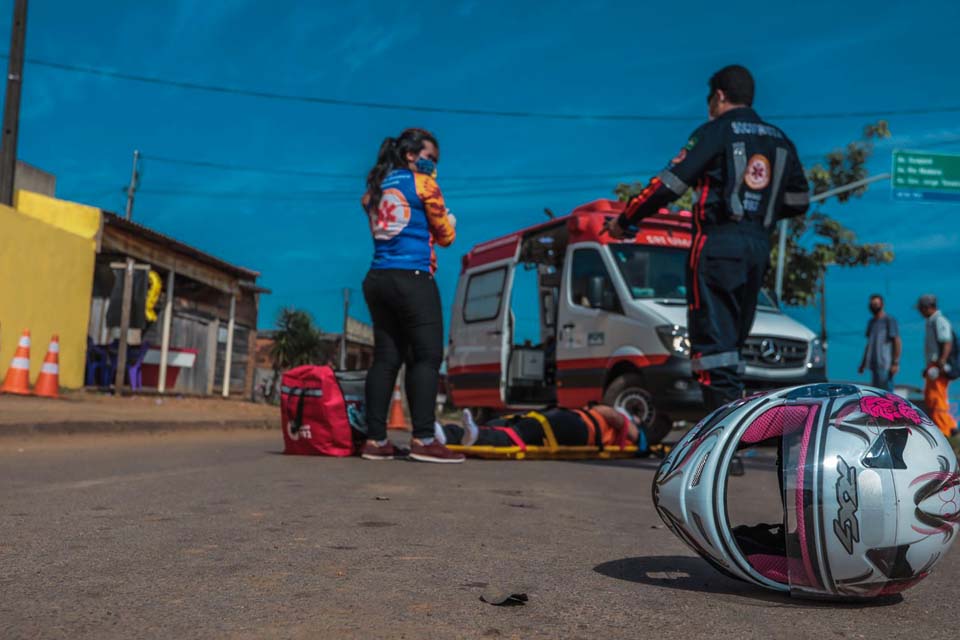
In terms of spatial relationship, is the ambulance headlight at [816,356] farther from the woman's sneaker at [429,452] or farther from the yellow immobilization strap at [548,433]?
the woman's sneaker at [429,452]

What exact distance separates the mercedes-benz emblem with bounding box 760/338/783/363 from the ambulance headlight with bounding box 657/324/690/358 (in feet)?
2.53

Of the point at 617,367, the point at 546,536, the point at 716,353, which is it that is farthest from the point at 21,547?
the point at 617,367

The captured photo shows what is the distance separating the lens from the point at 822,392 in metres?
2.29

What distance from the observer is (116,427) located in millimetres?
9375

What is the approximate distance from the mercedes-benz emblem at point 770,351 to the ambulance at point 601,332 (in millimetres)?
11

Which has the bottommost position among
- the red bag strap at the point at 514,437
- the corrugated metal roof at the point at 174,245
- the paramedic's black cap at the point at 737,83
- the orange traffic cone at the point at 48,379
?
the red bag strap at the point at 514,437

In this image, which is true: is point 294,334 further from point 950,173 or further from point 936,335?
point 936,335

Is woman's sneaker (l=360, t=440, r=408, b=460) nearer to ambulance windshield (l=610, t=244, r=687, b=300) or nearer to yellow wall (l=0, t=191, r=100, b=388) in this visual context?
ambulance windshield (l=610, t=244, r=687, b=300)

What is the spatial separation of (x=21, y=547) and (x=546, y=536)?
1.60 meters

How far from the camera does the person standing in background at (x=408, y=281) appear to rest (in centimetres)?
605

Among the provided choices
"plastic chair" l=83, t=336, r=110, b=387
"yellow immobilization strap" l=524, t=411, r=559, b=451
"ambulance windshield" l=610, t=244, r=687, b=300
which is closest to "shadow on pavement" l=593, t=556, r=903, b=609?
"yellow immobilization strap" l=524, t=411, r=559, b=451

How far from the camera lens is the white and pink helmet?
211 cm

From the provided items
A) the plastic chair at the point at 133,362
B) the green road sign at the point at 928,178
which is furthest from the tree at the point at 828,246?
the plastic chair at the point at 133,362

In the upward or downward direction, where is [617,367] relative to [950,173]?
downward
